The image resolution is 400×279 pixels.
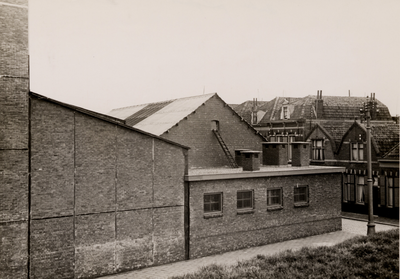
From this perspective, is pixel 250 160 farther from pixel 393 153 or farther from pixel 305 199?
pixel 393 153

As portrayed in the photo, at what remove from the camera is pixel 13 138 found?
12406 mm

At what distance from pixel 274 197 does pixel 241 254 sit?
11.7 feet

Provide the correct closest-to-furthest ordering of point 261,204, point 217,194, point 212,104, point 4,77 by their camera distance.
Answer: point 4,77 < point 217,194 < point 261,204 < point 212,104

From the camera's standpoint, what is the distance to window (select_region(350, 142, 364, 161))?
2692cm

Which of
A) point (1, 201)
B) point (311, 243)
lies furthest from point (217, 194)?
point (1, 201)

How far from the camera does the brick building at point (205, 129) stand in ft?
74.3

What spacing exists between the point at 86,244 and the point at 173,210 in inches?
146

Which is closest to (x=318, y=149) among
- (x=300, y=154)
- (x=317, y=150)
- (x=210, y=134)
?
(x=317, y=150)

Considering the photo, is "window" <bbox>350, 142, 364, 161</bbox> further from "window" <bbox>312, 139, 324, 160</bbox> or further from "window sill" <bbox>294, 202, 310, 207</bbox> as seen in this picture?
"window sill" <bbox>294, 202, 310, 207</bbox>

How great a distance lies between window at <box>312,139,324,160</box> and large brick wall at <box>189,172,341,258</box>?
9.03 metres

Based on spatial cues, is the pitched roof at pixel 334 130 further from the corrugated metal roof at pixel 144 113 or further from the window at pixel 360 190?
the corrugated metal roof at pixel 144 113

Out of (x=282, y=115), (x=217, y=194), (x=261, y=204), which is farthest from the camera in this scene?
(x=282, y=115)

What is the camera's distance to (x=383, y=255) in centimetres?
1334

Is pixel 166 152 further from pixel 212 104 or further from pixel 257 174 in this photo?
pixel 212 104
